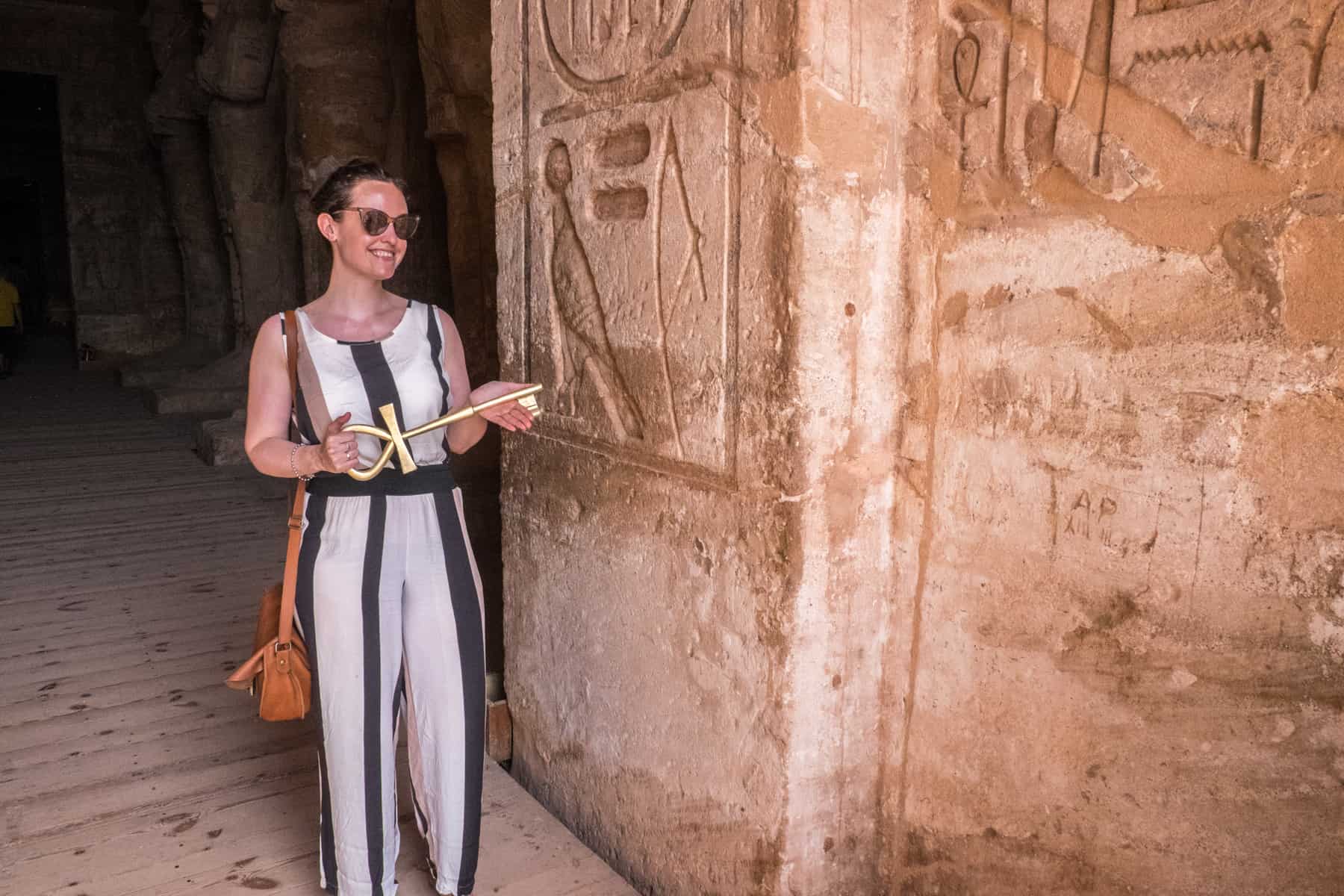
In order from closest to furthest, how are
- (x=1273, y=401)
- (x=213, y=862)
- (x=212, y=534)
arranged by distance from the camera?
1. (x=1273, y=401)
2. (x=213, y=862)
3. (x=212, y=534)

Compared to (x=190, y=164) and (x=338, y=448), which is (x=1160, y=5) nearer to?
(x=338, y=448)

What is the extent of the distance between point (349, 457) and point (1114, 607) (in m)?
1.42

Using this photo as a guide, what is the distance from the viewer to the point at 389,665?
2223 mm

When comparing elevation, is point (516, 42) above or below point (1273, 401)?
above

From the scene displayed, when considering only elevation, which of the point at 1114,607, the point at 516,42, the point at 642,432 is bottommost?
the point at 1114,607

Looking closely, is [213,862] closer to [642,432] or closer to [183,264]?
[642,432]

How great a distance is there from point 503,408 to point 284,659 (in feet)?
2.39

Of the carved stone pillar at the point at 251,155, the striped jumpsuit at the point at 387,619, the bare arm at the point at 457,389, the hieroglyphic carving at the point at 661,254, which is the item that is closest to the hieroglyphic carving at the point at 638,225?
the hieroglyphic carving at the point at 661,254

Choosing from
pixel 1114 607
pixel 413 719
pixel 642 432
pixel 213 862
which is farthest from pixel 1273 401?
pixel 213 862

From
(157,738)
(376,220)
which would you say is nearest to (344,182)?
(376,220)

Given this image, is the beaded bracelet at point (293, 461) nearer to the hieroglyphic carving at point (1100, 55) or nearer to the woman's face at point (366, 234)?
the woman's face at point (366, 234)

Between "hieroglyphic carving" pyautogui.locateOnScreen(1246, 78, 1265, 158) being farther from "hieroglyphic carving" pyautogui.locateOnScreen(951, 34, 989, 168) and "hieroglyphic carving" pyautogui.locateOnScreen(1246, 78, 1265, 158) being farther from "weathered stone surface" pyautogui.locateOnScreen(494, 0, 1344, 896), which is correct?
"hieroglyphic carving" pyautogui.locateOnScreen(951, 34, 989, 168)

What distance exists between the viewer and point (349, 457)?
1922mm

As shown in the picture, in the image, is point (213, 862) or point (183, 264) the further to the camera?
point (183, 264)
